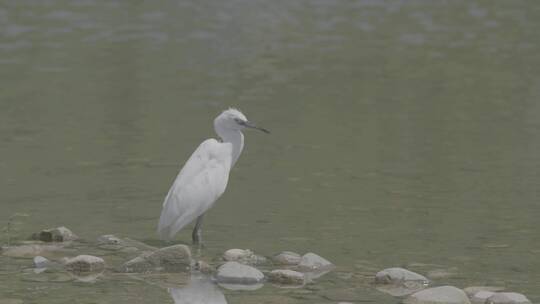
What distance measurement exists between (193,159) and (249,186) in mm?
2928

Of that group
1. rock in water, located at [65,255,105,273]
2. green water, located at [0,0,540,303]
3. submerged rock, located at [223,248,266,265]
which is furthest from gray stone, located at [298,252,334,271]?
rock in water, located at [65,255,105,273]

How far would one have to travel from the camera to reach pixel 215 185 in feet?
44.5

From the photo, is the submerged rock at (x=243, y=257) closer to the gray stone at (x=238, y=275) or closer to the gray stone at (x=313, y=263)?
the gray stone at (x=313, y=263)

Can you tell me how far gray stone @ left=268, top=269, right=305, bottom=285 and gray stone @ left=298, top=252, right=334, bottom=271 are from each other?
52 cm

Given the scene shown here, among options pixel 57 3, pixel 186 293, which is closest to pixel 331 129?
pixel 186 293

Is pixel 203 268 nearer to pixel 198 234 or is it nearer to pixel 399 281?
pixel 198 234

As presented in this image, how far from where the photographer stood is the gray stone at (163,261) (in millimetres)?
12016

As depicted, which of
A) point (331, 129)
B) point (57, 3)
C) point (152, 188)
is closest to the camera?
point (152, 188)

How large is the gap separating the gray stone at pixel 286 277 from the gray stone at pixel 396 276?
0.70 m

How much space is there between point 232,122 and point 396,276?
317 centimetres

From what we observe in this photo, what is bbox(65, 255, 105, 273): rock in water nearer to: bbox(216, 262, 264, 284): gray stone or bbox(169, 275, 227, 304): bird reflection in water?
bbox(169, 275, 227, 304): bird reflection in water

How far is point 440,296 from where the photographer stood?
Answer: 424 inches

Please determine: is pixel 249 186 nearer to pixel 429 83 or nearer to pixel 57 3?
pixel 429 83

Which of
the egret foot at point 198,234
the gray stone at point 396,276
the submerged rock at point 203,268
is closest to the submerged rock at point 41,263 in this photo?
the submerged rock at point 203,268
